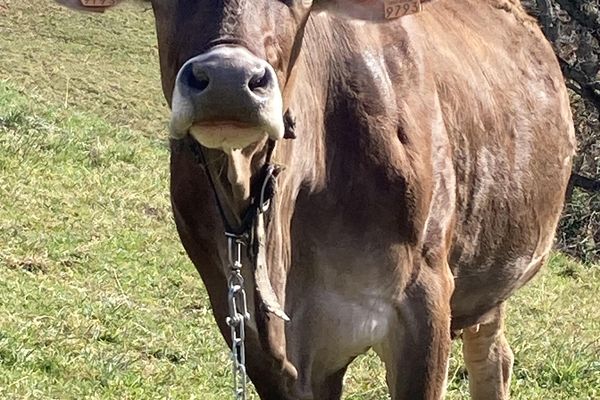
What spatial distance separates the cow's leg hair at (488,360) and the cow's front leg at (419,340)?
63.5 inches

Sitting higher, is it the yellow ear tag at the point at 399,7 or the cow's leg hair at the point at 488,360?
the yellow ear tag at the point at 399,7

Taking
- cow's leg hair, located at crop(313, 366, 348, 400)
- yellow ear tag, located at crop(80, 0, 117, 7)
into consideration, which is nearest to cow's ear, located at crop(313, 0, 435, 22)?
yellow ear tag, located at crop(80, 0, 117, 7)

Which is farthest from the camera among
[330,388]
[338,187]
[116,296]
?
[116,296]

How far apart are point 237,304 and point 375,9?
98 cm

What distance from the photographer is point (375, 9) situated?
3.67m

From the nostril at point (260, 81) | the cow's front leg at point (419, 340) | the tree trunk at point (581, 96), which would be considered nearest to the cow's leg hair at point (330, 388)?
the cow's front leg at point (419, 340)

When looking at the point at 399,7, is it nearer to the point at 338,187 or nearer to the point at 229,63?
the point at 338,187

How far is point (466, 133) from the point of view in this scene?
4449 mm

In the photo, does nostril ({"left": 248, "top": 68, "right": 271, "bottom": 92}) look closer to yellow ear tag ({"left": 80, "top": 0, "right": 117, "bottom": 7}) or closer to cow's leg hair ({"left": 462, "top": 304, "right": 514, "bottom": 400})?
yellow ear tag ({"left": 80, "top": 0, "right": 117, "bottom": 7})

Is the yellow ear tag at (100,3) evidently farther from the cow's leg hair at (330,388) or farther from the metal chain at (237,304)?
the cow's leg hair at (330,388)

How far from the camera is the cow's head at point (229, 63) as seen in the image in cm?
275

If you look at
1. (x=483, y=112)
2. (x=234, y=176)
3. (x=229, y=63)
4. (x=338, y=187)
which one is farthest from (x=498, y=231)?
(x=229, y=63)

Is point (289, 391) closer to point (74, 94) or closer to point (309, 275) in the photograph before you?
point (309, 275)

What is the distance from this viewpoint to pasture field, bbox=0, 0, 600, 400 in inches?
203
